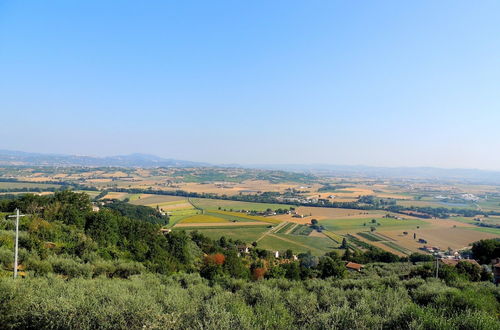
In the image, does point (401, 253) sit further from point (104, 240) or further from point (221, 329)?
point (221, 329)

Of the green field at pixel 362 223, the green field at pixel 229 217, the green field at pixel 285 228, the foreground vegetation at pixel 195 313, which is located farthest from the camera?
the green field at pixel 229 217

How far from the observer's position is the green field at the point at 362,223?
201ft

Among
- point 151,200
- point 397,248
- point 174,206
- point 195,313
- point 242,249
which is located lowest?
point 174,206

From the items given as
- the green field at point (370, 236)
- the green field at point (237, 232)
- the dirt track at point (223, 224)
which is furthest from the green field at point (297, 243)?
the dirt track at point (223, 224)

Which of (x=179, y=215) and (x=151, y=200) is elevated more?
(x=151, y=200)

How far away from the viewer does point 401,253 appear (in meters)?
43.1

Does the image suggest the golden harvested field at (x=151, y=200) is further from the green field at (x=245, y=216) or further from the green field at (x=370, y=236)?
the green field at (x=370, y=236)

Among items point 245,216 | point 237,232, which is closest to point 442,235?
point 237,232

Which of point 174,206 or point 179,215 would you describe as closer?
point 179,215

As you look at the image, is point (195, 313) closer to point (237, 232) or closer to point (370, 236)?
point (237, 232)

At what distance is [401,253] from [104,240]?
3928 centimetres

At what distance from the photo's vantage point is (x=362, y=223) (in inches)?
2569

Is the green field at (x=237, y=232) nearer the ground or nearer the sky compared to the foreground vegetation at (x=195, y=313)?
nearer the ground

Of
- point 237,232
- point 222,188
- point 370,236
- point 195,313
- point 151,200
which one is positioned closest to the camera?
point 195,313
